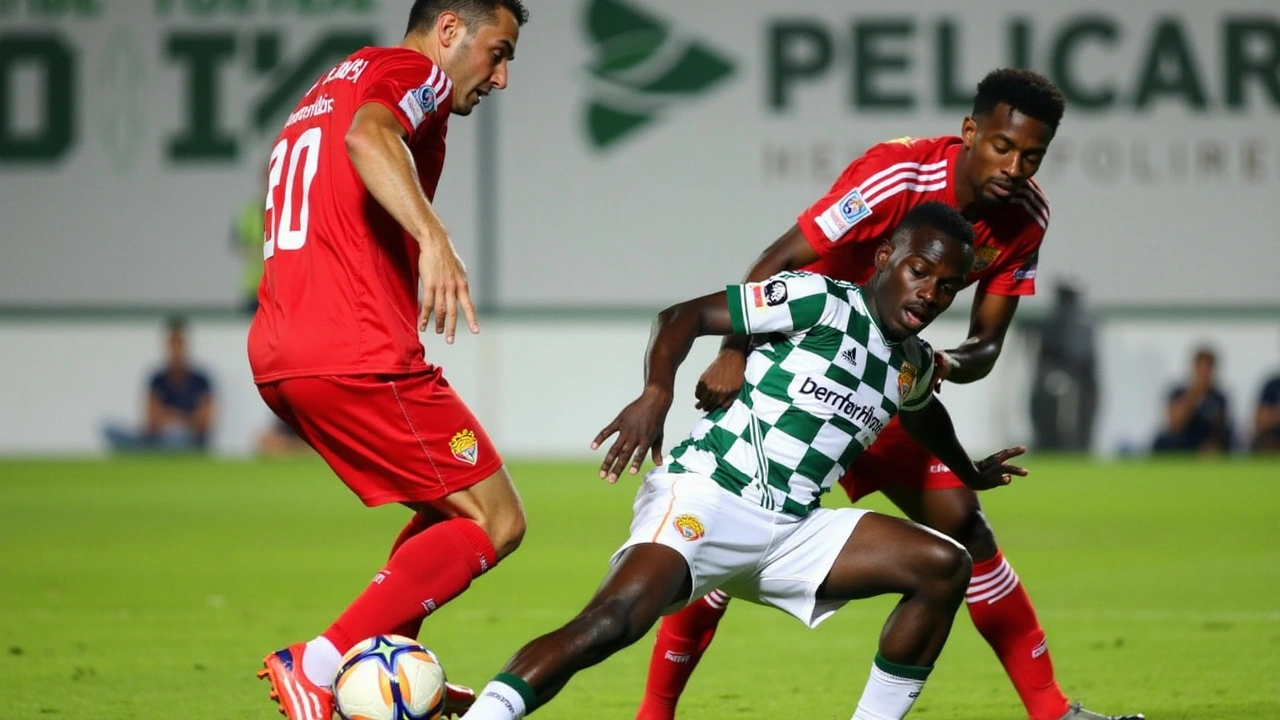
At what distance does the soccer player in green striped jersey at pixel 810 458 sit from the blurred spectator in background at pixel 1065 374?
13.3m

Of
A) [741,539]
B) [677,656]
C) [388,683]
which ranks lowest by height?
[677,656]

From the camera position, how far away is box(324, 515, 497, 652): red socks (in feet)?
13.8

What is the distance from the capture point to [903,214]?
15.8ft

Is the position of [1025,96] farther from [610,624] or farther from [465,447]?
[610,624]

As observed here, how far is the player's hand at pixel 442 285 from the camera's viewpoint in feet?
12.7

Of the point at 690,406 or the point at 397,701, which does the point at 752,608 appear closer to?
the point at 397,701

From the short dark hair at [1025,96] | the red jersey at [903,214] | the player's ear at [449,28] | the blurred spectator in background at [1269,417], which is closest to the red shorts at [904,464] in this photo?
the red jersey at [903,214]

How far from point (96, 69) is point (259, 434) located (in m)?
4.79

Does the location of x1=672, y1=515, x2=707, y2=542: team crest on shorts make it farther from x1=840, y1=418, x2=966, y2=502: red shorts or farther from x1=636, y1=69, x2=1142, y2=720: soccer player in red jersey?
x1=840, y1=418, x2=966, y2=502: red shorts

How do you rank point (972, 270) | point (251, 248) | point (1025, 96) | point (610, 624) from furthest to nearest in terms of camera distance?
point (251, 248)
point (972, 270)
point (1025, 96)
point (610, 624)

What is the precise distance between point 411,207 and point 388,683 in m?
1.07

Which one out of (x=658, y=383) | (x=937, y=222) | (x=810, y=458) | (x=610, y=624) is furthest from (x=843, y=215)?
(x=610, y=624)

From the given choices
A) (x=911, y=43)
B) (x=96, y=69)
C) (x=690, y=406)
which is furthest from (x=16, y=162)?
(x=911, y=43)

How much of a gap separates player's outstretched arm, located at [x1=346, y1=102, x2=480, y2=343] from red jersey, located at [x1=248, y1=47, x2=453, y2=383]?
13 cm
